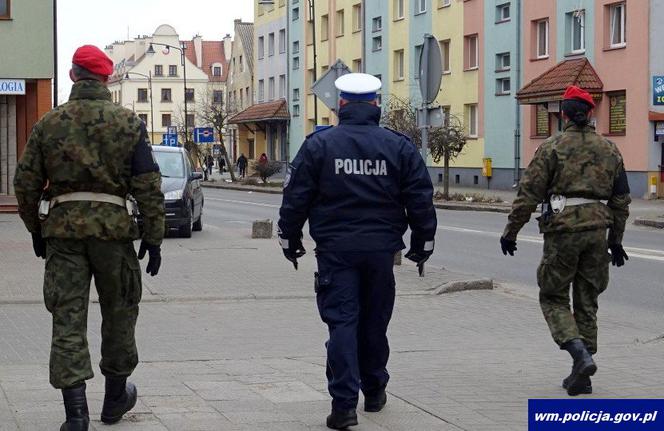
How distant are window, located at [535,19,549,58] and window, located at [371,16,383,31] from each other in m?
15.6

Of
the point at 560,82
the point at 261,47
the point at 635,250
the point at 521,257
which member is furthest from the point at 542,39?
the point at 261,47

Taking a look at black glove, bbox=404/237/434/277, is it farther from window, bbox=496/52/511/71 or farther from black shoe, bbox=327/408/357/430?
window, bbox=496/52/511/71

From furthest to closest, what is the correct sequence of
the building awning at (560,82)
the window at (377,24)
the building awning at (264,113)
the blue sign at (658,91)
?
the building awning at (264,113)
the window at (377,24)
the building awning at (560,82)
the blue sign at (658,91)

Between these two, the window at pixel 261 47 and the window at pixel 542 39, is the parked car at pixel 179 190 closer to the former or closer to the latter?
the window at pixel 542 39

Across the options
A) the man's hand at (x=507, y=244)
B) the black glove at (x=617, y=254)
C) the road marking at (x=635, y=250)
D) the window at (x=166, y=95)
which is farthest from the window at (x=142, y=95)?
the black glove at (x=617, y=254)

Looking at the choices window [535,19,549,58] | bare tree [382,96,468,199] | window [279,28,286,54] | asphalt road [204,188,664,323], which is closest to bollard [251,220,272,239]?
asphalt road [204,188,664,323]

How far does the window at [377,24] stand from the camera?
60.2 m

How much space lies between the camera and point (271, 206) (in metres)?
39.6

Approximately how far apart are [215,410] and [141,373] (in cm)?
147

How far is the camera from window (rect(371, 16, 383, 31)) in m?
60.2

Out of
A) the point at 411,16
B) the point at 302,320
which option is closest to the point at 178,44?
the point at 411,16

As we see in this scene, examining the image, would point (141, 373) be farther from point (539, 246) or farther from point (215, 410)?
point (539, 246)

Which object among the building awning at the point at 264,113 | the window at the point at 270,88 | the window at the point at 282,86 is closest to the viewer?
the building awning at the point at 264,113

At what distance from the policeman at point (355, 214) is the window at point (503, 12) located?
137 ft
